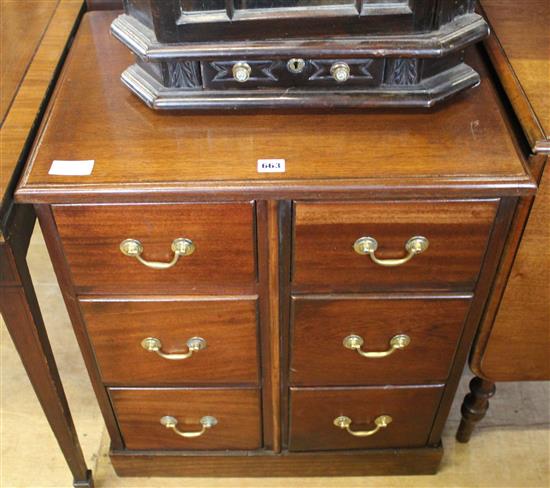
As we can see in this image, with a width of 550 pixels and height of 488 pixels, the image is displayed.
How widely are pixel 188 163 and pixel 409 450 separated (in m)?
0.77

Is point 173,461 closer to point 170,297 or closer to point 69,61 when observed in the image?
point 170,297

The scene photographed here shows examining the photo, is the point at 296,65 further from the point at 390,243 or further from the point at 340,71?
the point at 390,243

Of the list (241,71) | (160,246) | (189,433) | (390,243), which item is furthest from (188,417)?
(241,71)

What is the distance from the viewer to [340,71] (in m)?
0.99

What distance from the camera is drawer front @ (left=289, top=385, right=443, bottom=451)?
1.24 m

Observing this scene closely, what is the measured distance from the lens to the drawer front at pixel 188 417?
124 cm

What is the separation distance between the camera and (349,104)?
101 cm

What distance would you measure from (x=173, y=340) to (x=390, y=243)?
0.40m

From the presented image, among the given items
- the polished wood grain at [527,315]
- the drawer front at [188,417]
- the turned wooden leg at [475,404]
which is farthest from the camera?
the turned wooden leg at [475,404]

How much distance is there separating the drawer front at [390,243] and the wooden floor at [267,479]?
0.56 meters

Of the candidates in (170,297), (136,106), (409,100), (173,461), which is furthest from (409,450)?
(136,106)

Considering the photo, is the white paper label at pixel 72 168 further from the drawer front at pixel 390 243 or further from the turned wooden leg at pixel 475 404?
the turned wooden leg at pixel 475 404

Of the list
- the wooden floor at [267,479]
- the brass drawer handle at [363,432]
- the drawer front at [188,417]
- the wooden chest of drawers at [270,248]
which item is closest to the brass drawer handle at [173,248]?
the wooden chest of drawers at [270,248]

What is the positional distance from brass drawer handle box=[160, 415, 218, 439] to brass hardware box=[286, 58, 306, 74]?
2.14 feet
